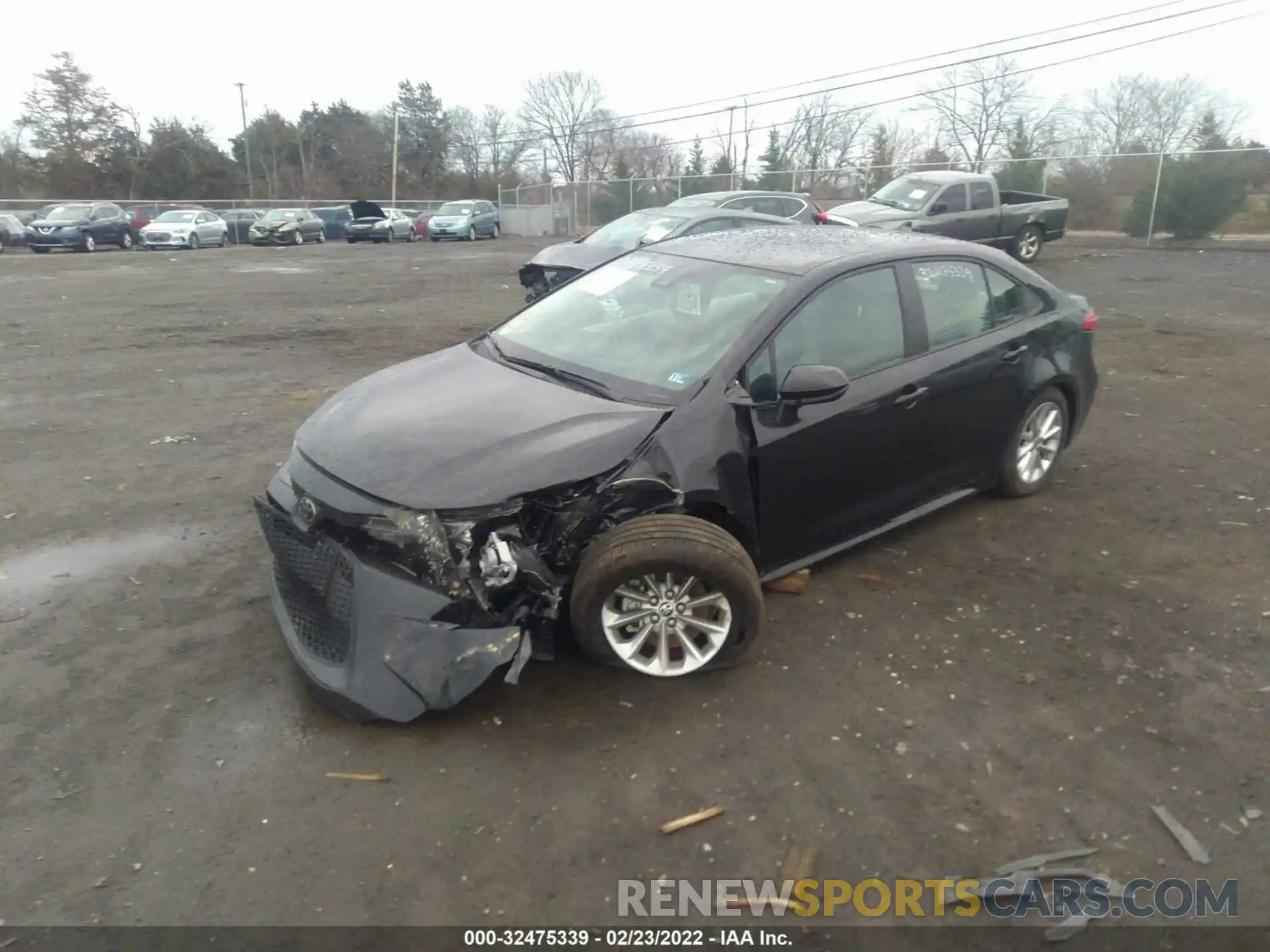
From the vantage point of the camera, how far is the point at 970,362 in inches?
189

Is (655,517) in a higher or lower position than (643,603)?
higher

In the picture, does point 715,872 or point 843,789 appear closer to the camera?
point 715,872

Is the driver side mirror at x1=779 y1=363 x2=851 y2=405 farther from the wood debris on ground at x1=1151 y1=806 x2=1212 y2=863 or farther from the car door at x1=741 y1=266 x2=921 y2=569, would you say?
the wood debris on ground at x1=1151 y1=806 x2=1212 y2=863

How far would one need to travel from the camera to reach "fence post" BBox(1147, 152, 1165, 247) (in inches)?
872

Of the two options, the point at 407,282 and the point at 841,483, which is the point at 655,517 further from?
the point at 407,282

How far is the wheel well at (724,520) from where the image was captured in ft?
12.4

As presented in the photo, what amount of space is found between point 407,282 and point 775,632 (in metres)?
15.6

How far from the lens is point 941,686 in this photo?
144 inches

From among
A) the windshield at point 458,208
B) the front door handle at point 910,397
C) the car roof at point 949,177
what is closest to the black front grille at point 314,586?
the front door handle at point 910,397

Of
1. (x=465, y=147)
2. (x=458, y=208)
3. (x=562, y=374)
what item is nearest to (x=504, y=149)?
(x=465, y=147)

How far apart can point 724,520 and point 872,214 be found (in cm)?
1367

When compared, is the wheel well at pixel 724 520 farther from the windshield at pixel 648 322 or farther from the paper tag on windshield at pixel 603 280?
the paper tag on windshield at pixel 603 280

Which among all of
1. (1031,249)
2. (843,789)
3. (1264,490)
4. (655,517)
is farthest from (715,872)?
(1031,249)

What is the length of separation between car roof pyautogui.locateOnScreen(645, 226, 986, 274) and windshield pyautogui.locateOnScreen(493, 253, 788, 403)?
0.12 m
